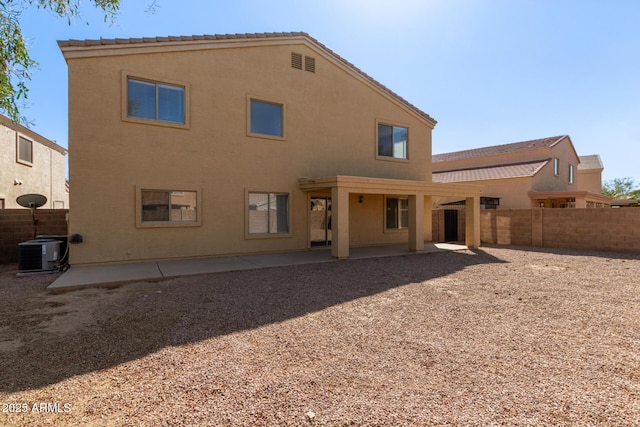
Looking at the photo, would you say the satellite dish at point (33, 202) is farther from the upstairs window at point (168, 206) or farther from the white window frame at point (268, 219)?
the white window frame at point (268, 219)

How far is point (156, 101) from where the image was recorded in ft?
34.0

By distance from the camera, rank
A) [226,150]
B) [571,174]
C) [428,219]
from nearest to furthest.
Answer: [226,150], [428,219], [571,174]

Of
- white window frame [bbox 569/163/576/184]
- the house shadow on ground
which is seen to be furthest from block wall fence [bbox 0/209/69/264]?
white window frame [bbox 569/163/576/184]

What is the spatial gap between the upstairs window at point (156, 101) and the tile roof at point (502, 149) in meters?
25.3

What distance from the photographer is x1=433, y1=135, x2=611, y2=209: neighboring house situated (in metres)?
22.2

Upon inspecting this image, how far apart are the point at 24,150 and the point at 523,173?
30.0 m

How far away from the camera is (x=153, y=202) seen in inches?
408

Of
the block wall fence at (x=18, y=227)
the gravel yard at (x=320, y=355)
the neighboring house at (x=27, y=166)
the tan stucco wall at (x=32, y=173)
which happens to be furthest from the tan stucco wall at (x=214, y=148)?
the tan stucco wall at (x=32, y=173)

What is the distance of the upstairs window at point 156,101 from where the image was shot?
10039 mm

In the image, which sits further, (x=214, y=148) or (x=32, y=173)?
(x=32, y=173)

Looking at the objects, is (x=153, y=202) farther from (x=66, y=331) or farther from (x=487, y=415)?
(x=487, y=415)

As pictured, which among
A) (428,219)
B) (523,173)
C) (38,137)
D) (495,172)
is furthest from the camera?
(495,172)

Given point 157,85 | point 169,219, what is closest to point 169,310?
point 169,219

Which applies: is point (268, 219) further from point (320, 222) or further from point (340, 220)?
point (340, 220)
